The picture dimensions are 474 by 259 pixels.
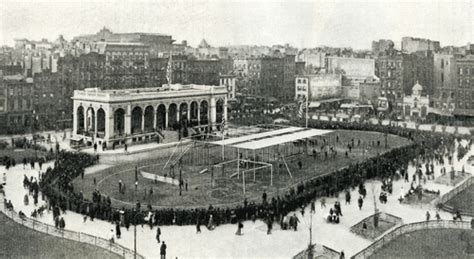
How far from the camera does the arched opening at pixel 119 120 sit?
2734 inches

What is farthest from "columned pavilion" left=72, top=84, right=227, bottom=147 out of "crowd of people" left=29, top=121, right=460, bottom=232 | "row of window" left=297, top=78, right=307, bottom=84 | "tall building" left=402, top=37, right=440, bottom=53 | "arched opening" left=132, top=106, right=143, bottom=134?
"tall building" left=402, top=37, right=440, bottom=53

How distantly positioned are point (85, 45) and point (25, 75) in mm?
19222

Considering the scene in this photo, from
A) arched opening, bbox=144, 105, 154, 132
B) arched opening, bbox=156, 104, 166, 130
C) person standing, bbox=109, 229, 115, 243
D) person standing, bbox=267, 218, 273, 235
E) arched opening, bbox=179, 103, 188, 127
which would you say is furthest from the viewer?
arched opening, bbox=156, 104, 166, 130

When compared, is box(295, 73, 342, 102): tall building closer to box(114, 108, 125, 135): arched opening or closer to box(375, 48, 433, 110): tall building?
box(375, 48, 433, 110): tall building

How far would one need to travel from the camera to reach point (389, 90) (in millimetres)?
111312

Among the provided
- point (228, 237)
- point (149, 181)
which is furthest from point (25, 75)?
point (228, 237)

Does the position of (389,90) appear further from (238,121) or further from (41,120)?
(41,120)

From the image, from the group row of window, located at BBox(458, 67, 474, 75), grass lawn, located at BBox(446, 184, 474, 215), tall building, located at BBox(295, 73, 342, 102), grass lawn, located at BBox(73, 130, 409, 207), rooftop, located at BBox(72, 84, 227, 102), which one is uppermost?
row of window, located at BBox(458, 67, 474, 75)

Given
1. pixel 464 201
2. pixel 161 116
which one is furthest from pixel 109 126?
pixel 464 201

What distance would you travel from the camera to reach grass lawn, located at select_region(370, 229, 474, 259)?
30062 mm

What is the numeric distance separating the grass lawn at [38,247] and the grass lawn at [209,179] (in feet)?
28.7

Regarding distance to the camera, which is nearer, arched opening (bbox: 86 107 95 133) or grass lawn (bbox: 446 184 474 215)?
grass lawn (bbox: 446 184 474 215)

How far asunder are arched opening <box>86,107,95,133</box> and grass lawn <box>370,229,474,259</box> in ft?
150

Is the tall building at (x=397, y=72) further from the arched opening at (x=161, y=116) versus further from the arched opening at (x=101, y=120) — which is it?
the arched opening at (x=101, y=120)
